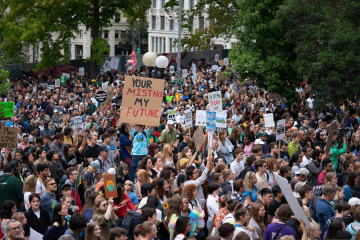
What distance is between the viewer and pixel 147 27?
3310 inches

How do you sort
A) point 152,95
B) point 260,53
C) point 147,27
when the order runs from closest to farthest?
point 152,95
point 260,53
point 147,27

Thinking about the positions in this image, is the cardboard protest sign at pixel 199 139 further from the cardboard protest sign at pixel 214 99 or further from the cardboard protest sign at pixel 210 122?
the cardboard protest sign at pixel 214 99

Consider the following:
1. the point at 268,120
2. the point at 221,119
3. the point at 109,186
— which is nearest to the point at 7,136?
the point at 221,119

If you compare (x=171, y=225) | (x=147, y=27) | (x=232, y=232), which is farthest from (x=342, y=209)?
(x=147, y=27)

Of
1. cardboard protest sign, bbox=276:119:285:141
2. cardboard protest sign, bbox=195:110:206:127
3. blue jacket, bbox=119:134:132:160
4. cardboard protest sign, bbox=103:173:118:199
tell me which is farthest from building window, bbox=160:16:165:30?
cardboard protest sign, bbox=103:173:118:199

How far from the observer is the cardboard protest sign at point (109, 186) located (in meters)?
7.36

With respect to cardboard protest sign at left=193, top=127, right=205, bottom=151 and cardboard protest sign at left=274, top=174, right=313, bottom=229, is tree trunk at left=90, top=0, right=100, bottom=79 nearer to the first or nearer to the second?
cardboard protest sign at left=193, top=127, right=205, bottom=151

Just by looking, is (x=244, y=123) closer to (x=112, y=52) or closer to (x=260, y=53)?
(x=260, y=53)

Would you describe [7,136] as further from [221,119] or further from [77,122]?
[221,119]

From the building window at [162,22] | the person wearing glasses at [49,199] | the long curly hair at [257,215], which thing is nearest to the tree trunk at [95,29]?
the person wearing glasses at [49,199]

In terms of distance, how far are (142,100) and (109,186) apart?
4.56 meters

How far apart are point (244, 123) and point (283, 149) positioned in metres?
4.43

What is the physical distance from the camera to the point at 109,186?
24.3ft

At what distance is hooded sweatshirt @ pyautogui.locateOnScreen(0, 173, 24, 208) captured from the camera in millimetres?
8664
